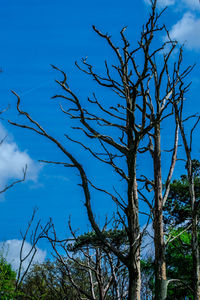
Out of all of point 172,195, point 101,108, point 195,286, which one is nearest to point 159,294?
point 195,286

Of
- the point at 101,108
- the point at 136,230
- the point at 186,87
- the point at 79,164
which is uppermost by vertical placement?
the point at 186,87

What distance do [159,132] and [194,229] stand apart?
2.04 metres

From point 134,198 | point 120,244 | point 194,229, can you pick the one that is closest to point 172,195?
point 120,244

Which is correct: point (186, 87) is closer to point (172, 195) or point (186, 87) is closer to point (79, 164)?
point (79, 164)

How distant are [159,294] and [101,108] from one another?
9.86 feet

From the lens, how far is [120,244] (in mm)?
8992

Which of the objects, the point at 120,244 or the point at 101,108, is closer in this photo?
the point at 101,108

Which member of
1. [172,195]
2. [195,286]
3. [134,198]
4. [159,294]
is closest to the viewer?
[134,198]

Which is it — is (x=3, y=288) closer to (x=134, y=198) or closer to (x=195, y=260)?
(x=195, y=260)

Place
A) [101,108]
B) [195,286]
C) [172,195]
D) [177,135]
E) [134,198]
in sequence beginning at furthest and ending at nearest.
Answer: [172,195]
[177,135]
[195,286]
[101,108]
[134,198]

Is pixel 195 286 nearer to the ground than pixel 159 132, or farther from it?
nearer to the ground

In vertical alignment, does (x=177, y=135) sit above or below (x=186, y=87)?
below

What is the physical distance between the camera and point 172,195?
18.5m

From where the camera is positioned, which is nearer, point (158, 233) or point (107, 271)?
point (158, 233)
